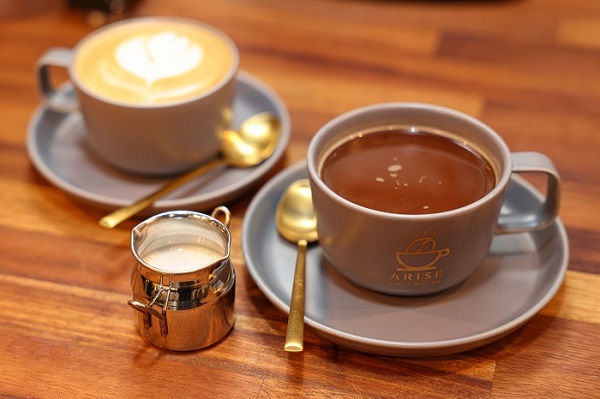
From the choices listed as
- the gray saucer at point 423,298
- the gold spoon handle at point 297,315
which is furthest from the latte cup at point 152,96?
the gold spoon handle at point 297,315

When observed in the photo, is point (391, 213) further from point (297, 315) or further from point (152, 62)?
point (152, 62)

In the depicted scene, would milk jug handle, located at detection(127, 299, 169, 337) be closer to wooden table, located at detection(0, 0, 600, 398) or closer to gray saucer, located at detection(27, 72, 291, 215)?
wooden table, located at detection(0, 0, 600, 398)

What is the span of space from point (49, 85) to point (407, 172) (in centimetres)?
58

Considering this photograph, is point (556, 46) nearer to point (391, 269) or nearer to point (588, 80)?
point (588, 80)

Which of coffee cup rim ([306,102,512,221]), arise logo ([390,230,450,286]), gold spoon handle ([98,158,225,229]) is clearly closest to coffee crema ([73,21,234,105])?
gold spoon handle ([98,158,225,229])

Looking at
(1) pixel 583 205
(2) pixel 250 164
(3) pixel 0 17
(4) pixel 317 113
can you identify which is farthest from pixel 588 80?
(3) pixel 0 17

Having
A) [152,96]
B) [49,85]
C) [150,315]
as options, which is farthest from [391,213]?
[49,85]

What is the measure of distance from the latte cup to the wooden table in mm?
94

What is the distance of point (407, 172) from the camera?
0.85 metres

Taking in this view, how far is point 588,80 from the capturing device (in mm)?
1278

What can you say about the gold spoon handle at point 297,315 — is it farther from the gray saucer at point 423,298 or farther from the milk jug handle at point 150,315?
the milk jug handle at point 150,315

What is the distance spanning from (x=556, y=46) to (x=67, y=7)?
0.91 m

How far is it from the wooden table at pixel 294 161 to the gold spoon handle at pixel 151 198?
30 millimetres

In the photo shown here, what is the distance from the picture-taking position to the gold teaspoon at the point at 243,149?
100cm
